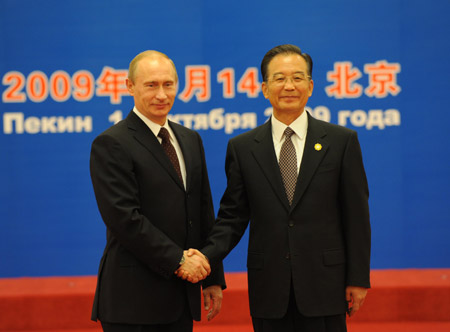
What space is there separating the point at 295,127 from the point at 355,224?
40 cm

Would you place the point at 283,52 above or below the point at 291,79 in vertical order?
above

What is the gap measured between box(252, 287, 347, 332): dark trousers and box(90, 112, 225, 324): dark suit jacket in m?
0.28

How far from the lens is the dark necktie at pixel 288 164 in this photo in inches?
72.2

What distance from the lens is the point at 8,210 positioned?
357 centimetres

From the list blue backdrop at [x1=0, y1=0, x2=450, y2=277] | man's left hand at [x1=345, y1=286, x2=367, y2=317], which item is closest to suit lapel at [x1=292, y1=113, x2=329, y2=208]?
man's left hand at [x1=345, y1=286, x2=367, y2=317]

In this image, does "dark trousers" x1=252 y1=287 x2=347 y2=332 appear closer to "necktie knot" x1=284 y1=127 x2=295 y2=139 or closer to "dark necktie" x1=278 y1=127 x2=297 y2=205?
"dark necktie" x1=278 y1=127 x2=297 y2=205

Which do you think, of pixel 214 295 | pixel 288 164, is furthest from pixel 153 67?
pixel 214 295

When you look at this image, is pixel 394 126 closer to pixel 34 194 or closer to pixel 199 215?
pixel 199 215

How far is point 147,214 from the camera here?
1783 millimetres

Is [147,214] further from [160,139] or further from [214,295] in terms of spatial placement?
[214,295]

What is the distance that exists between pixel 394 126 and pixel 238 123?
105 centimetres

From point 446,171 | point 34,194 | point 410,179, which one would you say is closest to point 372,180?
point 410,179

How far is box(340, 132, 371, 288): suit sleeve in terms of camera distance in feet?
5.92

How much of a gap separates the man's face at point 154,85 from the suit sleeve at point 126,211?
185 mm
